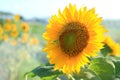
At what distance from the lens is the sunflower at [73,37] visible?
1541mm

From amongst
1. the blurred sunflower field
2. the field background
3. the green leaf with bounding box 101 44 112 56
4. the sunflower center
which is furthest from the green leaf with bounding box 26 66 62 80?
the field background

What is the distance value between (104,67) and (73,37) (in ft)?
0.53

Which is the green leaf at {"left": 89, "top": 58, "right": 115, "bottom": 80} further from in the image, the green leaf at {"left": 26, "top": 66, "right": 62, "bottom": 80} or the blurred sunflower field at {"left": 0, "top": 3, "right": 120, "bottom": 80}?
the green leaf at {"left": 26, "top": 66, "right": 62, "bottom": 80}

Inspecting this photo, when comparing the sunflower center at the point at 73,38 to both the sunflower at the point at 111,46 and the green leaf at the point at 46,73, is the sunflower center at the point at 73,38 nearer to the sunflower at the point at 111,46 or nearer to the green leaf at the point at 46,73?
the green leaf at the point at 46,73

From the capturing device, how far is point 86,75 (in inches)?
57.9

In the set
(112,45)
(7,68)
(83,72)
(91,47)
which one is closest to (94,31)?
(91,47)

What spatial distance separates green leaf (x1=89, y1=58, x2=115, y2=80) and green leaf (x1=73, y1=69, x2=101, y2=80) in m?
0.07

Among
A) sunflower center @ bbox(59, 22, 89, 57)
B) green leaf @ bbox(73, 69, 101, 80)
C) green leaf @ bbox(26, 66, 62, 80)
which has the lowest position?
green leaf @ bbox(73, 69, 101, 80)

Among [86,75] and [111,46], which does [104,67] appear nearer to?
[86,75]

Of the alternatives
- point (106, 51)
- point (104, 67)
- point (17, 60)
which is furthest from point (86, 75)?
point (17, 60)

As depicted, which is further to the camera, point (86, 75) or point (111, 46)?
point (111, 46)

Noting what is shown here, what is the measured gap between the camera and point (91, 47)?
1.55 metres

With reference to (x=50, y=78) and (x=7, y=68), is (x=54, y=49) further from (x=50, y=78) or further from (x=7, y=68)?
(x=7, y=68)

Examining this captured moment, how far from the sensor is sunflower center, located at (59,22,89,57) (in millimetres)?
1583
